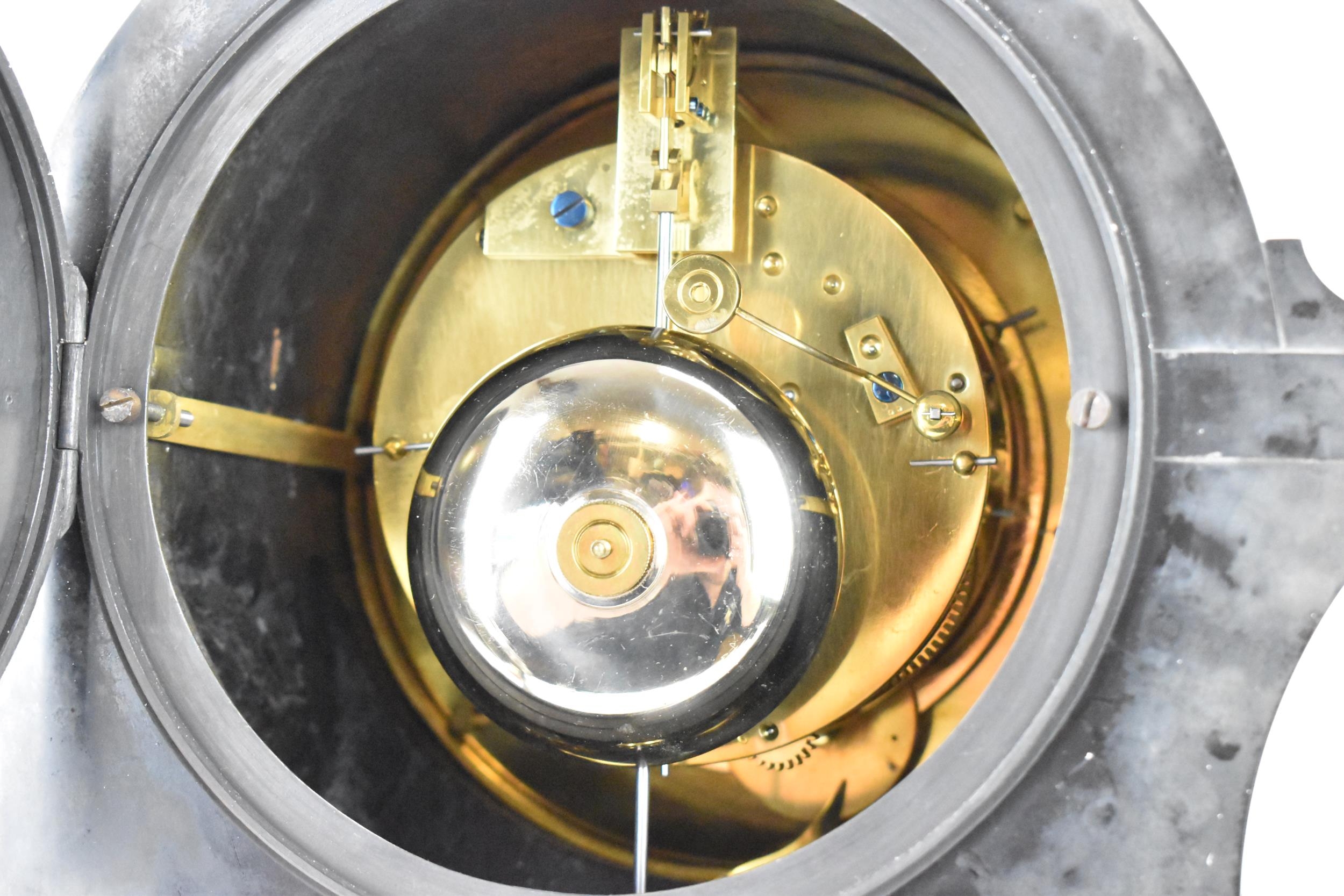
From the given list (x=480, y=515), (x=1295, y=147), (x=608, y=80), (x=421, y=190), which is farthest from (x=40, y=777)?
(x=1295, y=147)

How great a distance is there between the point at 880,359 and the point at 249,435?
1.77ft

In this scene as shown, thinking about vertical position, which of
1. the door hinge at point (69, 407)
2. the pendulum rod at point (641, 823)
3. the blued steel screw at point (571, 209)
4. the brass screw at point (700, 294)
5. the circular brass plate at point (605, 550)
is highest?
the blued steel screw at point (571, 209)

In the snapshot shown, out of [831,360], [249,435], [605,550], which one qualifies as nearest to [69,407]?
[249,435]

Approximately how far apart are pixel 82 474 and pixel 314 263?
1.05ft

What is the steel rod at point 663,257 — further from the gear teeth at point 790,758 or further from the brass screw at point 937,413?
the gear teeth at point 790,758

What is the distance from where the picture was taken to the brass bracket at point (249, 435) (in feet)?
2.96

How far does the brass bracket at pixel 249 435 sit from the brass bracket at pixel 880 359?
494 millimetres

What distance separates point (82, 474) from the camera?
813 millimetres

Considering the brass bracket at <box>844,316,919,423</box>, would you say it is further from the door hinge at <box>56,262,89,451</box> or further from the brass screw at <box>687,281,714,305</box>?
the door hinge at <box>56,262,89,451</box>

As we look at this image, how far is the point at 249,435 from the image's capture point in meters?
1.02

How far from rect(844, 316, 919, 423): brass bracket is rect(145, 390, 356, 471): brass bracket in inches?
19.4

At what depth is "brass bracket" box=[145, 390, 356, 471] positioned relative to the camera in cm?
90

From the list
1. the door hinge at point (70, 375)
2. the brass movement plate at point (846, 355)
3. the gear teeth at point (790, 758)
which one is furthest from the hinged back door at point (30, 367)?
the gear teeth at point (790, 758)

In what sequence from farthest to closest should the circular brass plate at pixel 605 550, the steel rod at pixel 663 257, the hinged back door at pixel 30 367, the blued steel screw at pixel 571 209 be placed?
1. the blued steel screw at pixel 571 209
2. the steel rod at pixel 663 257
3. the circular brass plate at pixel 605 550
4. the hinged back door at pixel 30 367
